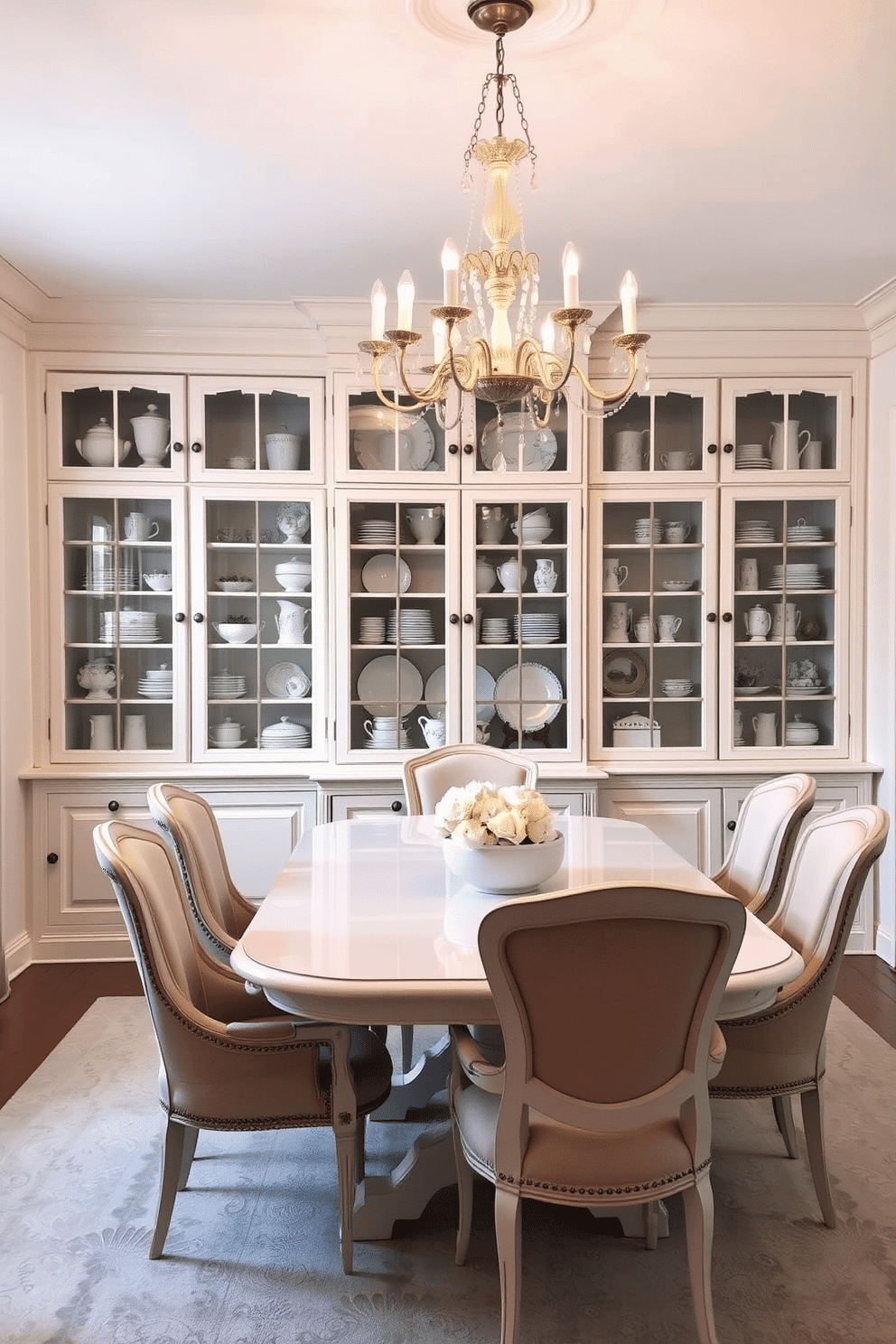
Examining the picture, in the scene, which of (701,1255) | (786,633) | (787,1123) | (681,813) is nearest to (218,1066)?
(701,1255)

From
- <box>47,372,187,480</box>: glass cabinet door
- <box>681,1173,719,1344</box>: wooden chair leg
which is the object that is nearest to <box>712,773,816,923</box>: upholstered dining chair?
<box>681,1173,719,1344</box>: wooden chair leg

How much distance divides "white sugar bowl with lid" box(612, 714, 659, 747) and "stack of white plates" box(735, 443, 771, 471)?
116 centimetres

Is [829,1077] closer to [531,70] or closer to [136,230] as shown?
[531,70]

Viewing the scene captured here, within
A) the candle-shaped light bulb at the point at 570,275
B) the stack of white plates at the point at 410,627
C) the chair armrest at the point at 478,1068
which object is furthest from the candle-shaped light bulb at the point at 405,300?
the stack of white plates at the point at 410,627

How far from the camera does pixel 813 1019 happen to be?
2150 millimetres

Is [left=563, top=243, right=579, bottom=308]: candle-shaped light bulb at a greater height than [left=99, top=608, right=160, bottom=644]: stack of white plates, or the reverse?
[left=563, top=243, right=579, bottom=308]: candle-shaped light bulb

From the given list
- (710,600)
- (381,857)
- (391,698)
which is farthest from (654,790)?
(381,857)

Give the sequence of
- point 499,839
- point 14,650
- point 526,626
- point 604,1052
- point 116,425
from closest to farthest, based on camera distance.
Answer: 1. point 604,1052
2. point 499,839
3. point 14,650
4. point 116,425
5. point 526,626

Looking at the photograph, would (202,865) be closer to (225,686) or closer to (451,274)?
(451,274)

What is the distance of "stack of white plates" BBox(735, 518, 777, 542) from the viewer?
169 inches

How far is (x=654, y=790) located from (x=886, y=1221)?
2078 mm

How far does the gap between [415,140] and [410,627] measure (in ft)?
6.42

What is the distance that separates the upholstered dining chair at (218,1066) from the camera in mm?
1971

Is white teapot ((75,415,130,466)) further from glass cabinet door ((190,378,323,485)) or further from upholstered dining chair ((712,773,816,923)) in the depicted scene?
upholstered dining chair ((712,773,816,923))
